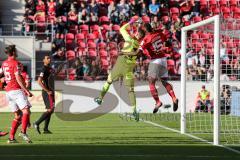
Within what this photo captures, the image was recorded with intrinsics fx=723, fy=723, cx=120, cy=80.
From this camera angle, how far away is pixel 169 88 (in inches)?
709

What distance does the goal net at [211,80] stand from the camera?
57.9 feet

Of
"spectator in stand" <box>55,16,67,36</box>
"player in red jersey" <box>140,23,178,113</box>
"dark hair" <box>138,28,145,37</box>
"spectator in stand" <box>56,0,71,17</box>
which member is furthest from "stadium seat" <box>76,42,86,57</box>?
"player in red jersey" <box>140,23,178,113</box>

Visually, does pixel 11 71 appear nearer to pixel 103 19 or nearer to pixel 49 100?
pixel 49 100

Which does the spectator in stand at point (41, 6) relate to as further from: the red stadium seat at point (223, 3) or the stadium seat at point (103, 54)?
the red stadium seat at point (223, 3)

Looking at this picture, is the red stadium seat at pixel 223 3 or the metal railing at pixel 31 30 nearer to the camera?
the metal railing at pixel 31 30

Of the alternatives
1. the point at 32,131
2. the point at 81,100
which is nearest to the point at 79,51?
the point at 81,100

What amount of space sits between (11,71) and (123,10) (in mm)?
22600

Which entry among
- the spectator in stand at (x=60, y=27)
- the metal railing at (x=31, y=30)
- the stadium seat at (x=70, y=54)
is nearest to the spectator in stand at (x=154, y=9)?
the spectator in stand at (x=60, y=27)

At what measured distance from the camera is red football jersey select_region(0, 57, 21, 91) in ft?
49.9

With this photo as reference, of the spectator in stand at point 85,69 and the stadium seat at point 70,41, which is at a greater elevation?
the stadium seat at point 70,41

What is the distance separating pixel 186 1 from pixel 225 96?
12.1 meters
